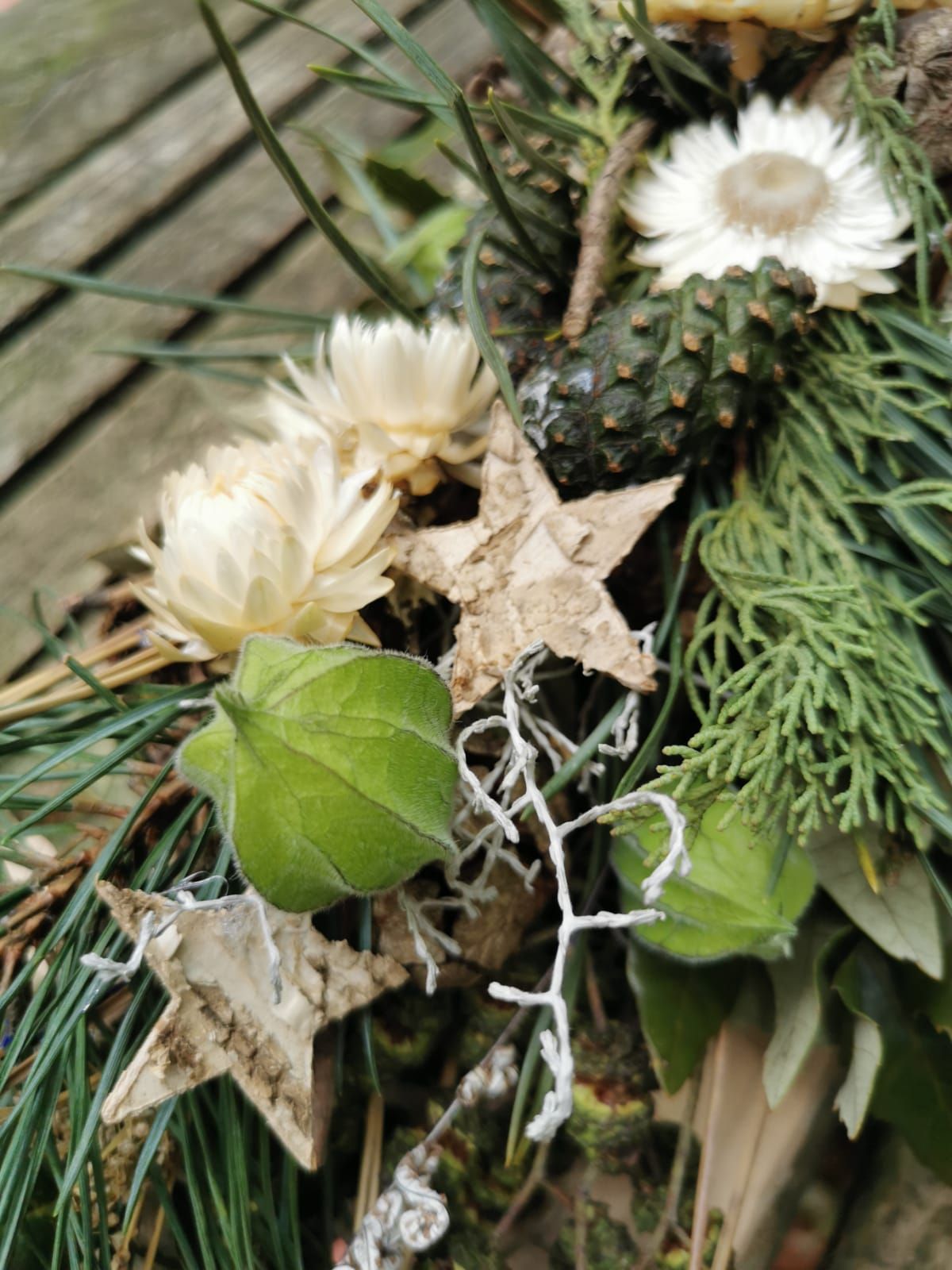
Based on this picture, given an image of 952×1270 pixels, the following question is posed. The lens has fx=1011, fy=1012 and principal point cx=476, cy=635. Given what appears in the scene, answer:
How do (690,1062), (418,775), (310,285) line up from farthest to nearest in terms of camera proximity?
(310,285) < (690,1062) < (418,775)

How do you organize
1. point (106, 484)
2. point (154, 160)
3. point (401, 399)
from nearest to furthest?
point (401, 399) < point (106, 484) < point (154, 160)

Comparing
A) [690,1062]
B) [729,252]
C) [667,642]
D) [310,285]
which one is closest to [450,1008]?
[690,1062]

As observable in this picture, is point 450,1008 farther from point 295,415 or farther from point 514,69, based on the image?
point 514,69

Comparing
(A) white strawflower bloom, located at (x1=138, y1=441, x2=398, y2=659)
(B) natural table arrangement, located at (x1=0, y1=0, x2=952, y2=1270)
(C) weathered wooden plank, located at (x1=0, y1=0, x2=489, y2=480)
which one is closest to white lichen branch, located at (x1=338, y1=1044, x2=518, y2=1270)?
(B) natural table arrangement, located at (x1=0, y1=0, x2=952, y2=1270)

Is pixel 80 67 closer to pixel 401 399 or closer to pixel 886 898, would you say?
pixel 401 399

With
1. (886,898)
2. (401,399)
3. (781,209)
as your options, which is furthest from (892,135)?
(886,898)

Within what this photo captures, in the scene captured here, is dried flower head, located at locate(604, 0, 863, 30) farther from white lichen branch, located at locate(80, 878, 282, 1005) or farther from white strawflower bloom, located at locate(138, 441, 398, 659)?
white lichen branch, located at locate(80, 878, 282, 1005)
